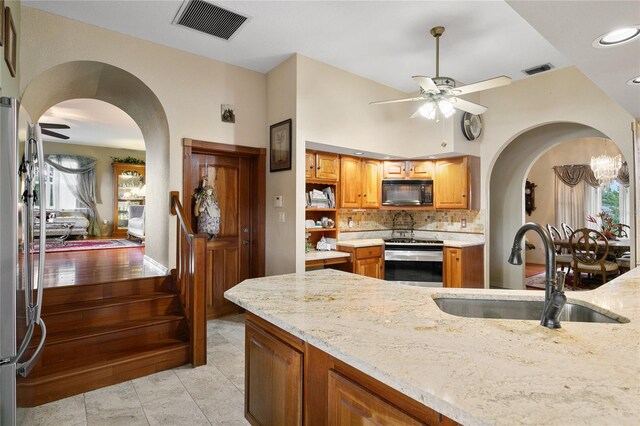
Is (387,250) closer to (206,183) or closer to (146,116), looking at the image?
(206,183)

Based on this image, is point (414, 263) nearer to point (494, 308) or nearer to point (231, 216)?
point (231, 216)

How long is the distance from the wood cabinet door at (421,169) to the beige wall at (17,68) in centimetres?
474

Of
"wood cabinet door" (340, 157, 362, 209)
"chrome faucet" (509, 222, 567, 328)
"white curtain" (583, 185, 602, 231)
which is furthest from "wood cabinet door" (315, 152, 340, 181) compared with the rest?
"white curtain" (583, 185, 602, 231)

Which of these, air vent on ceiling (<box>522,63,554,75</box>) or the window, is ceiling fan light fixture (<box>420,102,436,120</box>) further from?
the window

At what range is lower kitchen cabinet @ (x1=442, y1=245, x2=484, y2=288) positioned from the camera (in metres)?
4.79

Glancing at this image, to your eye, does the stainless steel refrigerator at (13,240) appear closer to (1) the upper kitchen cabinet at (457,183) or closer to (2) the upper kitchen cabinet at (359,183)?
(2) the upper kitchen cabinet at (359,183)

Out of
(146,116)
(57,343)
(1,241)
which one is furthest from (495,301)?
(146,116)

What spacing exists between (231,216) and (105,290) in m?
1.65

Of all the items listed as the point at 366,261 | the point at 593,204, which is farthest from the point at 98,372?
the point at 593,204

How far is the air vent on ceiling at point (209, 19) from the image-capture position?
3.16 m

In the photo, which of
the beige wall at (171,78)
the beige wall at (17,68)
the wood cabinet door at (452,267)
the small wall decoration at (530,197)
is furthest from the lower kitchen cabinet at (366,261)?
the small wall decoration at (530,197)

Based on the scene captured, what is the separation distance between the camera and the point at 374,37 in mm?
3686

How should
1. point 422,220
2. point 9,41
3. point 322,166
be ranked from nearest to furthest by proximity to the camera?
point 9,41, point 322,166, point 422,220

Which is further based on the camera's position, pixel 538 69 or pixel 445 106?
pixel 538 69
